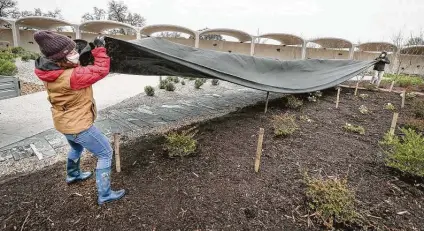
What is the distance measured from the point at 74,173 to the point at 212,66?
2321 mm

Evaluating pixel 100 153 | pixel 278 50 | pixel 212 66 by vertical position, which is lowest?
pixel 100 153

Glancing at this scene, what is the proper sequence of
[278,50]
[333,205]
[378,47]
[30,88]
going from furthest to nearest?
[278,50] → [378,47] → [30,88] → [333,205]

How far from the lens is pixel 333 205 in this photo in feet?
6.78

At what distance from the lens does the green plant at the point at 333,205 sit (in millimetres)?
2036

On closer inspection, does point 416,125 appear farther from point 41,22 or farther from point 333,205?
point 41,22

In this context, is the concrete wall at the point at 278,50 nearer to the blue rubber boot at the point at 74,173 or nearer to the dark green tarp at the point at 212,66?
the dark green tarp at the point at 212,66

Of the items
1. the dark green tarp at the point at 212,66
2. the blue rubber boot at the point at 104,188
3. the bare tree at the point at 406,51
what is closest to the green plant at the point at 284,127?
the dark green tarp at the point at 212,66

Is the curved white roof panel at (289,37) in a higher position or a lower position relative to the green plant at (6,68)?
higher

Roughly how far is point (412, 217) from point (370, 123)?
10.3 ft

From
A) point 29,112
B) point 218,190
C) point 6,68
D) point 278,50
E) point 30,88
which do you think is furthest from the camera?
point 278,50

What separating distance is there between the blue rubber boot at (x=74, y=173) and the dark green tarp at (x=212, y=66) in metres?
1.31

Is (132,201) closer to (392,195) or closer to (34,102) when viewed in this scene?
(392,195)

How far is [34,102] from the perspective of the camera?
605cm

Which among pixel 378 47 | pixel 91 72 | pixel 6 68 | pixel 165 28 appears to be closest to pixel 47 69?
pixel 91 72
